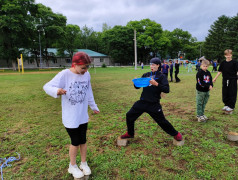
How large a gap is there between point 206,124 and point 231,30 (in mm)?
70243

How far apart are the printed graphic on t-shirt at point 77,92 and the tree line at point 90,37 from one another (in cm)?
3719

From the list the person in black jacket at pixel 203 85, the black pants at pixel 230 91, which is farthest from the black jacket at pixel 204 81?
the black pants at pixel 230 91

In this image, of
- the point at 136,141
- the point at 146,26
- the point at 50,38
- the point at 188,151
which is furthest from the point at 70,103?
the point at 146,26

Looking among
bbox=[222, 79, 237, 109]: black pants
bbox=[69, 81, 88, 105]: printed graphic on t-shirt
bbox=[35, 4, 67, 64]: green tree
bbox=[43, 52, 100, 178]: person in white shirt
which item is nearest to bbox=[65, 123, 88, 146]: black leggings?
bbox=[43, 52, 100, 178]: person in white shirt

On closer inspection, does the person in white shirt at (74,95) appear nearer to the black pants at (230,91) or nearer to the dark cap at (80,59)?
the dark cap at (80,59)

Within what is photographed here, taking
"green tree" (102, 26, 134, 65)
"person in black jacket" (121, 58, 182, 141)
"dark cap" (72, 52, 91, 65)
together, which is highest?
"green tree" (102, 26, 134, 65)

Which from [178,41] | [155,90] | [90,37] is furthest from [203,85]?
[178,41]

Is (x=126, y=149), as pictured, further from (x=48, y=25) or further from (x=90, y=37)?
(x=90, y=37)

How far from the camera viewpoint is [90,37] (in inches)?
2945

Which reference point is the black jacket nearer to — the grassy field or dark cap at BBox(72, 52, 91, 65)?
the grassy field

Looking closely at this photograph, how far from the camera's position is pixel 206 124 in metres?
4.76

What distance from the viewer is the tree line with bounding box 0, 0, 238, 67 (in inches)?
1364

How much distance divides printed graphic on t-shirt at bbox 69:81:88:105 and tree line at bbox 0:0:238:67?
3719 centimetres

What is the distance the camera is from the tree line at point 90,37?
34.7 metres
